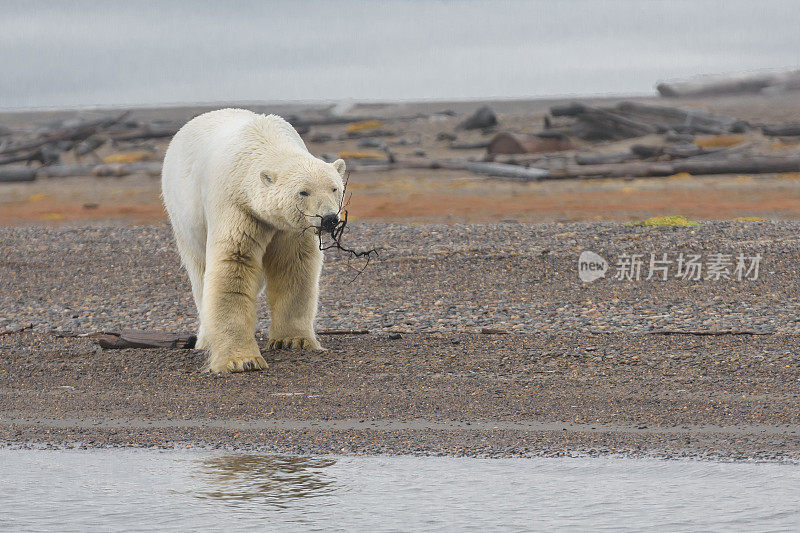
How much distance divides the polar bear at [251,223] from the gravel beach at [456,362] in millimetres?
364

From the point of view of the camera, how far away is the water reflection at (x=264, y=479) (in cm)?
565

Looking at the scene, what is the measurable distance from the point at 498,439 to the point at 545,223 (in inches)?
474

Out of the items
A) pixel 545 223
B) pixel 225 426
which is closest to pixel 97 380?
pixel 225 426

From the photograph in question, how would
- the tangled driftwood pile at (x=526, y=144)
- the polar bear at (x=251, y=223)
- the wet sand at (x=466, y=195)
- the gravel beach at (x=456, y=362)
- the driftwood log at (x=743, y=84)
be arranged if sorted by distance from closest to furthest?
1. the gravel beach at (x=456, y=362)
2. the polar bear at (x=251, y=223)
3. the wet sand at (x=466, y=195)
4. the tangled driftwood pile at (x=526, y=144)
5. the driftwood log at (x=743, y=84)

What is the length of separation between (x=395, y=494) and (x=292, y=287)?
3566 mm

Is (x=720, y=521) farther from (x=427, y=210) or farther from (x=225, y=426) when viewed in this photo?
(x=427, y=210)

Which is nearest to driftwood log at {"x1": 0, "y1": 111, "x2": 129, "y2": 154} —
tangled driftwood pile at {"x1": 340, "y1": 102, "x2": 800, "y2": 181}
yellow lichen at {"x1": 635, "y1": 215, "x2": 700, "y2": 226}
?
tangled driftwood pile at {"x1": 340, "y1": 102, "x2": 800, "y2": 181}

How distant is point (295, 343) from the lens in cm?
918

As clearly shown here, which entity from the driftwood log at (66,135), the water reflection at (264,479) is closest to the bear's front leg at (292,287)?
the water reflection at (264,479)

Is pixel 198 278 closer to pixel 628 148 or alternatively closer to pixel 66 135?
pixel 628 148

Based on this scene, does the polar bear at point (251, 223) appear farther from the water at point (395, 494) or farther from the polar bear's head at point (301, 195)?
the water at point (395, 494)
